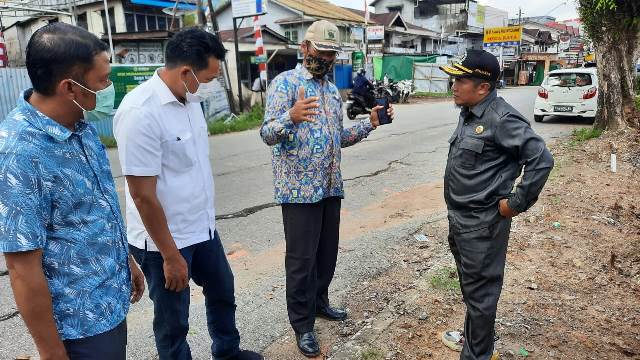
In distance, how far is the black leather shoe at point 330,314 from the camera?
3.16 m

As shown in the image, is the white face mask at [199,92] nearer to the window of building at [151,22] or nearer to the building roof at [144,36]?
the building roof at [144,36]

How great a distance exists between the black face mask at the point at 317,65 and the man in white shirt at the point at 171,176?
597 mm

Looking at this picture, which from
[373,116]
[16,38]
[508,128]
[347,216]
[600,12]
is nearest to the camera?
[508,128]

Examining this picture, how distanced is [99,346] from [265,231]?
337 centimetres

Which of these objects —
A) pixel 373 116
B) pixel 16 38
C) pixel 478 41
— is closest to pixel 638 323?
pixel 373 116

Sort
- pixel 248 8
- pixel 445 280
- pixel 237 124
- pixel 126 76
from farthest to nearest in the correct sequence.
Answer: pixel 248 8 < pixel 237 124 < pixel 126 76 < pixel 445 280

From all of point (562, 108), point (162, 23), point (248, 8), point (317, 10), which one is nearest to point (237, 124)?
point (248, 8)

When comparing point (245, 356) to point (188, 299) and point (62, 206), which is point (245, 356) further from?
point (62, 206)

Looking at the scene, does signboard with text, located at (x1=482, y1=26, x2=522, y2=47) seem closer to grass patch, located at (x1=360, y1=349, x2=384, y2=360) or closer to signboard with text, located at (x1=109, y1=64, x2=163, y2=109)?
signboard with text, located at (x1=109, y1=64, x2=163, y2=109)

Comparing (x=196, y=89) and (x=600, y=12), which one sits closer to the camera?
(x=196, y=89)

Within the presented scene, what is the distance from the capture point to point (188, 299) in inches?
92.1

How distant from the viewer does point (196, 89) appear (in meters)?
2.19

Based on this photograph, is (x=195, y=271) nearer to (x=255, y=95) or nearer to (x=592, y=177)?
(x=592, y=177)

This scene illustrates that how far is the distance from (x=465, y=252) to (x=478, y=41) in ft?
162
